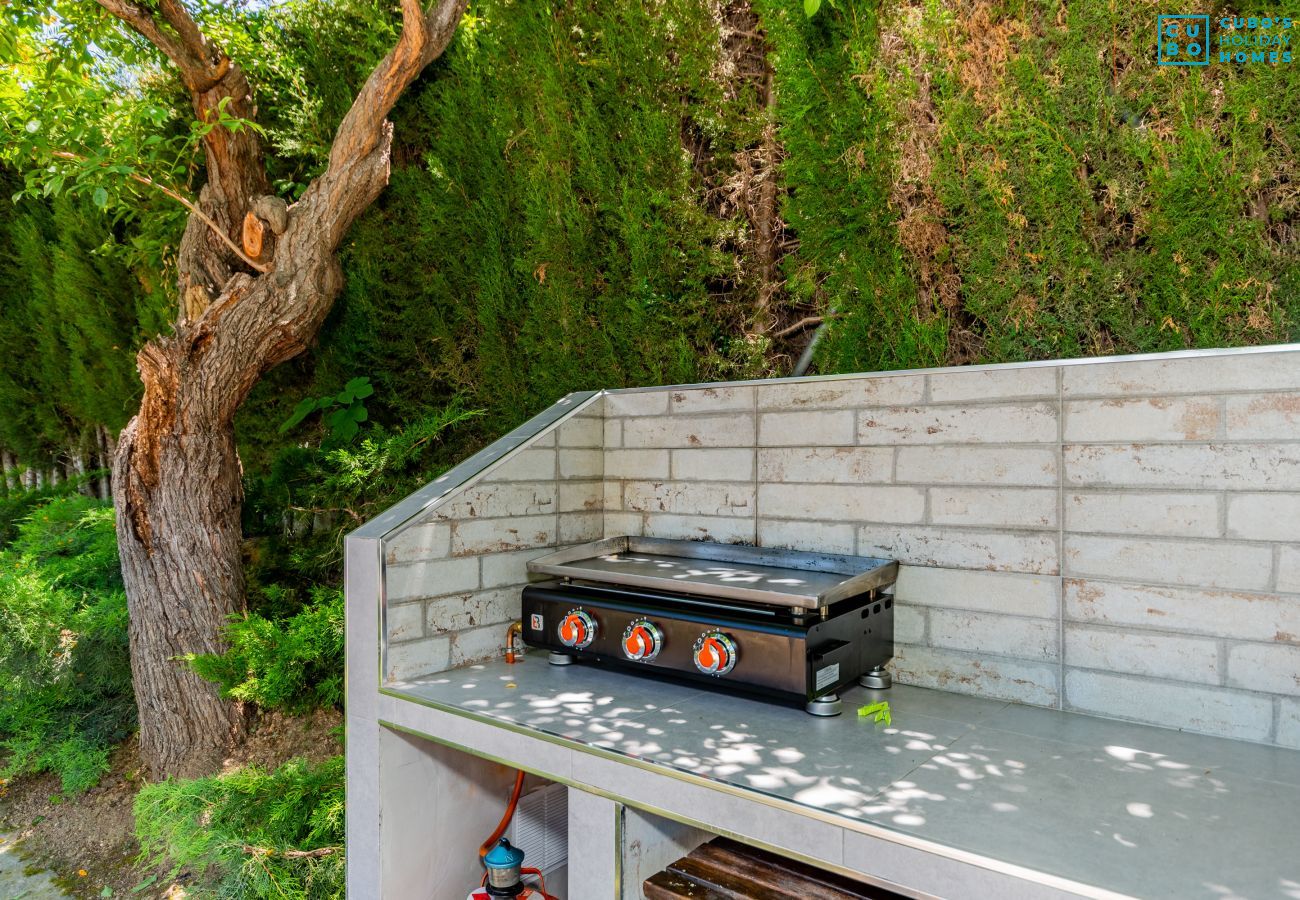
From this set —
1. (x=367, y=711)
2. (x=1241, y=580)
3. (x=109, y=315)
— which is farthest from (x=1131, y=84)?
(x=109, y=315)

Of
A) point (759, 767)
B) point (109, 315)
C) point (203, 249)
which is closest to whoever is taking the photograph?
point (759, 767)

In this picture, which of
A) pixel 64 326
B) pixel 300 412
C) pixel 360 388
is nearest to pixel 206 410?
pixel 300 412

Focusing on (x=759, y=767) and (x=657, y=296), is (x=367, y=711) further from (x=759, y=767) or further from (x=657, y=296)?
(x=657, y=296)

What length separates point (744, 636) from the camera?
1.66m

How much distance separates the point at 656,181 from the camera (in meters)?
2.86

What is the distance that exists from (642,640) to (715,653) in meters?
0.20

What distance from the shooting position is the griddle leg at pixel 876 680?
1835mm

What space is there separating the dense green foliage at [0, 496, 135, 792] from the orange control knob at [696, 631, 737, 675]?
340 centimetres

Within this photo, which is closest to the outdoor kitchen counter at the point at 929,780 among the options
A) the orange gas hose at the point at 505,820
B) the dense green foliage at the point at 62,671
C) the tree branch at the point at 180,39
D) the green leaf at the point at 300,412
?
the orange gas hose at the point at 505,820

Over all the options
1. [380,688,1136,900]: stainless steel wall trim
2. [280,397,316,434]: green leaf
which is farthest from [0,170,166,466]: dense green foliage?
[380,688,1136,900]: stainless steel wall trim

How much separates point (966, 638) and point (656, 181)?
193 centimetres

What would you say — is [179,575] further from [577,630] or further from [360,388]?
[577,630]

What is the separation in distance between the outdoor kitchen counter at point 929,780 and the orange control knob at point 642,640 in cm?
9

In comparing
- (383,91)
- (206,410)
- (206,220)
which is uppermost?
(383,91)
